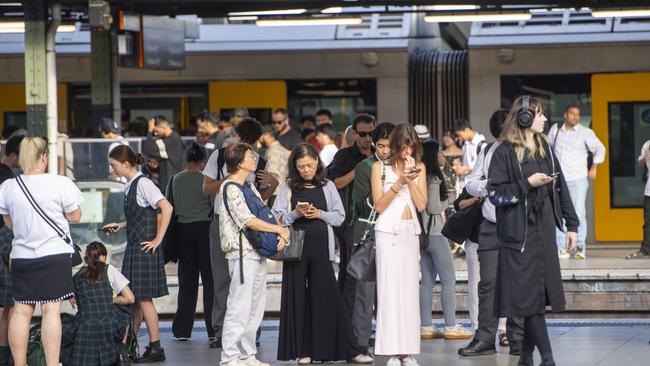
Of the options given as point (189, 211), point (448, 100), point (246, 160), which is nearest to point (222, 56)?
point (448, 100)

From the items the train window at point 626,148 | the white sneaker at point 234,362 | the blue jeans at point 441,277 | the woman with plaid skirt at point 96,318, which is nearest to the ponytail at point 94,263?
the woman with plaid skirt at point 96,318

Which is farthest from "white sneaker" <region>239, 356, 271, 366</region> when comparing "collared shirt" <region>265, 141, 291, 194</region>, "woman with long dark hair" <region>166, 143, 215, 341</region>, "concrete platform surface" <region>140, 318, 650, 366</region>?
"collared shirt" <region>265, 141, 291, 194</region>

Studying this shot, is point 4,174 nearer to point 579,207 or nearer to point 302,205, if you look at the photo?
point 302,205

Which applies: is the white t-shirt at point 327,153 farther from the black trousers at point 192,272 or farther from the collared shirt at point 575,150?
the black trousers at point 192,272

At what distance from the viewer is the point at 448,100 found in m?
19.8

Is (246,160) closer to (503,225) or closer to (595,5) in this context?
(503,225)

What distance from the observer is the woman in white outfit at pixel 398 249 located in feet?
30.0

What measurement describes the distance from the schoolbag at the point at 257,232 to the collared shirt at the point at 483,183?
1408 mm

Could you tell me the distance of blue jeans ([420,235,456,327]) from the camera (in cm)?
1101

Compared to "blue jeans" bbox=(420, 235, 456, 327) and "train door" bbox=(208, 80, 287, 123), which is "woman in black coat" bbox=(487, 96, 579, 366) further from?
"train door" bbox=(208, 80, 287, 123)

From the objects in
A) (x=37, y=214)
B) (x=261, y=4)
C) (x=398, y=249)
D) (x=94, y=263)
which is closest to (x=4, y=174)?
(x=94, y=263)

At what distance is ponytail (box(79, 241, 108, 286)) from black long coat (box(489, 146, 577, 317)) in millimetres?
2863

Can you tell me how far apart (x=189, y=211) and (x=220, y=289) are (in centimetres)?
82

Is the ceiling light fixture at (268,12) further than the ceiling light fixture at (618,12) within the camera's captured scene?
Yes
